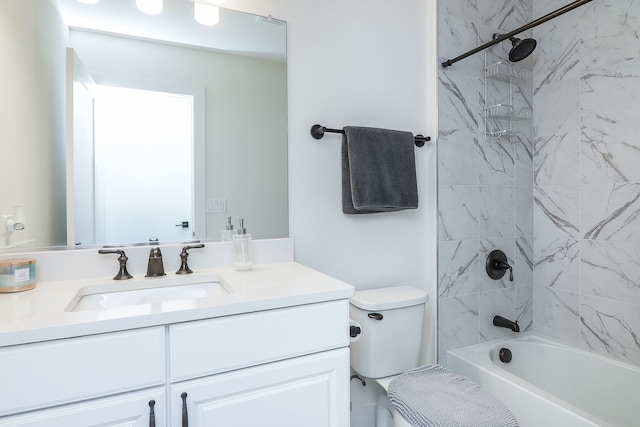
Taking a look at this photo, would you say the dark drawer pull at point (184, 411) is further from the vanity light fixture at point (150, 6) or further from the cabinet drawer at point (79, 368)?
the vanity light fixture at point (150, 6)

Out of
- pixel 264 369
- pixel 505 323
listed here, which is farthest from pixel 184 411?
pixel 505 323

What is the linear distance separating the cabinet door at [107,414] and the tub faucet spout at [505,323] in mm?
1763

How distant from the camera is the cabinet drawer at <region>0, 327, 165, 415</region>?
756 mm

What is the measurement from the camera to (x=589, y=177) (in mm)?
1900

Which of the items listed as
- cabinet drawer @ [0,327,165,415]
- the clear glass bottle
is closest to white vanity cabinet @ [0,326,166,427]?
cabinet drawer @ [0,327,165,415]

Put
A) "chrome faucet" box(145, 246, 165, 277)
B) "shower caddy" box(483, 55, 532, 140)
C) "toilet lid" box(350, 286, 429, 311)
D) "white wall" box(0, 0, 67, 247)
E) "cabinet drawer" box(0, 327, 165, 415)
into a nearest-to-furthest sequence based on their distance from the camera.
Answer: "cabinet drawer" box(0, 327, 165, 415) → "white wall" box(0, 0, 67, 247) → "chrome faucet" box(145, 246, 165, 277) → "toilet lid" box(350, 286, 429, 311) → "shower caddy" box(483, 55, 532, 140)

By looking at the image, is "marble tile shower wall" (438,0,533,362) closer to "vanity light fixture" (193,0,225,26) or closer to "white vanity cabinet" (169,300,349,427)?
"white vanity cabinet" (169,300,349,427)

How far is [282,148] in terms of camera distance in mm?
1572

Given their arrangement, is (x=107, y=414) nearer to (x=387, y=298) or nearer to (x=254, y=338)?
(x=254, y=338)

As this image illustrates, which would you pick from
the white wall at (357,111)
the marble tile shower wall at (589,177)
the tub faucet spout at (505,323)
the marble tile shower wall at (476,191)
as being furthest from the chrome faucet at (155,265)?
the marble tile shower wall at (589,177)

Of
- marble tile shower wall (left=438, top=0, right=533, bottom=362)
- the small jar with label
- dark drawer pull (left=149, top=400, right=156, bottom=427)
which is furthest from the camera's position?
marble tile shower wall (left=438, top=0, right=533, bottom=362)

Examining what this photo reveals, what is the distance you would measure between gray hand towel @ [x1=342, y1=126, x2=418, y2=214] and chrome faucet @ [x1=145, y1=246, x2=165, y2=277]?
2.65 feet

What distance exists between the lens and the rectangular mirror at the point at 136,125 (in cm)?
121

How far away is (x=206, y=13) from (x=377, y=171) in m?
0.97
